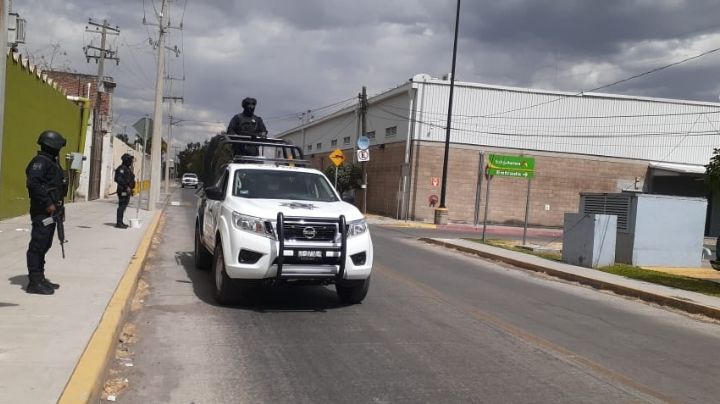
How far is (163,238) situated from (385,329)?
1060 cm

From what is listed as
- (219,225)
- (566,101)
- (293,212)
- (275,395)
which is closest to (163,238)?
(219,225)

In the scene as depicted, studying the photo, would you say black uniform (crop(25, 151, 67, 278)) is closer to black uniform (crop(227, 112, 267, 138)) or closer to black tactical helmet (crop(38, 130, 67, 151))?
black tactical helmet (crop(38, 130, 67, 151))

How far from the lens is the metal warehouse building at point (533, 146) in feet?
119

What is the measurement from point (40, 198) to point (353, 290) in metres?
3.89

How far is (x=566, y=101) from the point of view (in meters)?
38.7

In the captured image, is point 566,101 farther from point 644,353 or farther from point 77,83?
point 644,353

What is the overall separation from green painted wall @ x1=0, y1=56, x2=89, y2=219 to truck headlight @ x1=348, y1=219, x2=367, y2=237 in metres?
9.22

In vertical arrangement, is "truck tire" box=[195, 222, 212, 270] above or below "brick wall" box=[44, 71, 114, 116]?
below

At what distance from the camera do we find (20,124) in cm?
1638

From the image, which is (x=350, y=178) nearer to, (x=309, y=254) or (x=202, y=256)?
(x=202, y=256)

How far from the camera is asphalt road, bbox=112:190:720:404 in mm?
5238

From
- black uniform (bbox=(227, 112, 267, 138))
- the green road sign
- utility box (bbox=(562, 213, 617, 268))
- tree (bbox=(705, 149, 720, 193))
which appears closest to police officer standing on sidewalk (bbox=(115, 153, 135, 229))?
black uniform (bbox=(227, 112, 267, 138))

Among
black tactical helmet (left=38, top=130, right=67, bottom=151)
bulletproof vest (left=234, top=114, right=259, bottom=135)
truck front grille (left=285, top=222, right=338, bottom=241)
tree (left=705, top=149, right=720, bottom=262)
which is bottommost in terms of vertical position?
truck front grille (left=285, top=222, right=338, bottom=241)

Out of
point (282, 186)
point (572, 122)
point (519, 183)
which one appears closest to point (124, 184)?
point (282, 186)
